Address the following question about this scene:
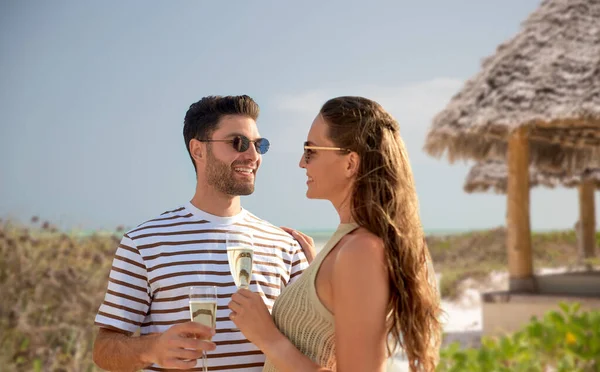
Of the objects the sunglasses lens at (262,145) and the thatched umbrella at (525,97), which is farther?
the thatched umbrella at (525,97)

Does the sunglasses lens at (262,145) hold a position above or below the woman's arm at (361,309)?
above

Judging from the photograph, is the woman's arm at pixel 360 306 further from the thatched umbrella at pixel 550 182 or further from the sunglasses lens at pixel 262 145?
the thatched umbrella at pixel 550 182

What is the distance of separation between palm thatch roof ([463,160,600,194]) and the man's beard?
16353 millimetres

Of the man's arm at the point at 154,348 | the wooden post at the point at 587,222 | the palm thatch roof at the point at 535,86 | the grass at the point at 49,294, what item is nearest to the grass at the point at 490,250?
the wooden post at the point at 587,222

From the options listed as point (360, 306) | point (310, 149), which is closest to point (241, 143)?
point (310, 149)

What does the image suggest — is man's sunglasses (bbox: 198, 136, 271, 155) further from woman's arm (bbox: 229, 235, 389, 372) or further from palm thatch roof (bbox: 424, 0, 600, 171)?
palm thatch roof (bbox: 424, 0, 600, 171)

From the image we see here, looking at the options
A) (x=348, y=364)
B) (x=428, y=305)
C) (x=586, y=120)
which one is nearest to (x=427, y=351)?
(x=428, y=305)

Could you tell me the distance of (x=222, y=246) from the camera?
2.42 metres

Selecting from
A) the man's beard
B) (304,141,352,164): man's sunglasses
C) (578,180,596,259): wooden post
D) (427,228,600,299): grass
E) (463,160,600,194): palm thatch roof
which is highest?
(463,160,600,194): palm thatch roof

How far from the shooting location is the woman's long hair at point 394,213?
182cm

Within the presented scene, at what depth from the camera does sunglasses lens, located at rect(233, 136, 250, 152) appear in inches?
98.9

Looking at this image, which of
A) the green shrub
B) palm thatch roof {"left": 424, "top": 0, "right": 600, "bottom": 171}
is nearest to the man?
the green shrub

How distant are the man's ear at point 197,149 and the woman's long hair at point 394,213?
718 mm

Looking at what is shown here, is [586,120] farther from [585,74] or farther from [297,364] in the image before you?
[297,364]
